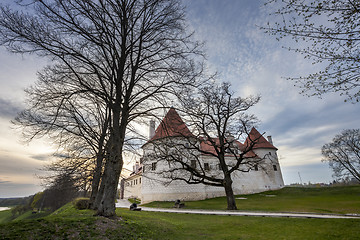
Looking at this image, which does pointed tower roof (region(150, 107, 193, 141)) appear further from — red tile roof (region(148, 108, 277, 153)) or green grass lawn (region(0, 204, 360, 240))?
green grass lawn (region(0, 204, 360, 240))

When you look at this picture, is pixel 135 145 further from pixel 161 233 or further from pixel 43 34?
pixel 43 34

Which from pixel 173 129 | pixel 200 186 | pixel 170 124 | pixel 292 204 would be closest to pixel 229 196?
pixel 292 204

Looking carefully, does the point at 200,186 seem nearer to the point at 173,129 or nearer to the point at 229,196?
the point at 229,196

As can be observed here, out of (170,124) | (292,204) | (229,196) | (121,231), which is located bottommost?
(292,204)

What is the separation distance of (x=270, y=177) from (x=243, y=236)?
110 feet

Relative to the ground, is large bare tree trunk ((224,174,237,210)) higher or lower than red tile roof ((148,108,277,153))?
lower

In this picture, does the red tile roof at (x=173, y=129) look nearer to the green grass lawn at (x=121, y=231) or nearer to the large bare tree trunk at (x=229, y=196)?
the large bare tree trunk at (x=229, y=196)

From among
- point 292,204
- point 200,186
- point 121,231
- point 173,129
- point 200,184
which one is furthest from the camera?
point 200,184

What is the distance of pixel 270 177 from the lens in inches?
1405

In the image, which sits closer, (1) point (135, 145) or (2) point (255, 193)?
(1) point (135, 145)

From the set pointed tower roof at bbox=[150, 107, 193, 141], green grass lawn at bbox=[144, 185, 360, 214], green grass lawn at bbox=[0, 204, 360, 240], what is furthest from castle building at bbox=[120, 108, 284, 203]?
green grass lawn at bbox=[0, 204, 360, 240]

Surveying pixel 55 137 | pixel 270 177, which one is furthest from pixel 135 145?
pixel 270 177

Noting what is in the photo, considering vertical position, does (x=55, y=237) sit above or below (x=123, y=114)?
below

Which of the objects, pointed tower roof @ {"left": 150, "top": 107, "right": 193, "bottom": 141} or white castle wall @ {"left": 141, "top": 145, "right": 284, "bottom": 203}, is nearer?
pointed tower roof @ {"left": 150, "top": 107, "right": 193, "bottom": 141}
